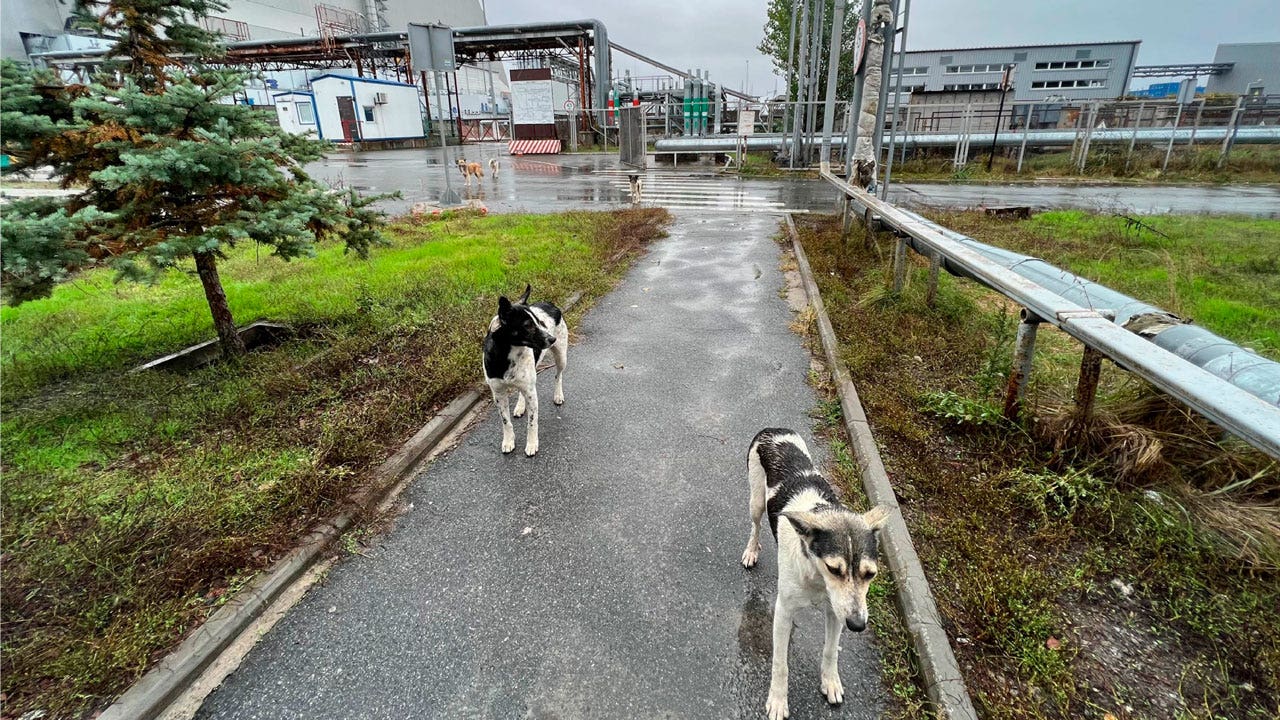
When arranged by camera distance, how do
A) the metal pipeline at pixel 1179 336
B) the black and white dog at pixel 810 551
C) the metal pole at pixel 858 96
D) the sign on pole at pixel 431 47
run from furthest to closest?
1. the sign on pole at pixel 431 47
2. the metal pole at pixel 858 96
3. the metal pipeline at pixel 1179 336
4. the black and white dog at pixel 810 551

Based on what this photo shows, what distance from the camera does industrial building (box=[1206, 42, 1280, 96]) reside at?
162 ft

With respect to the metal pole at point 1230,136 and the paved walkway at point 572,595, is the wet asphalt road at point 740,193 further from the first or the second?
the paved walkway at point 572,595

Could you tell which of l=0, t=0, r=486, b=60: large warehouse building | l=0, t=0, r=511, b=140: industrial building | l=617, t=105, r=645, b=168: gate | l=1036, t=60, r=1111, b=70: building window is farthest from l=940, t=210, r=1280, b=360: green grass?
l=1036, t=60, r=1111, b=70: building window

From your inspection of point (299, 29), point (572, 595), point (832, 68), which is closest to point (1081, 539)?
point (572, 595)

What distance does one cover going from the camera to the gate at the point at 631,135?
81.6ft

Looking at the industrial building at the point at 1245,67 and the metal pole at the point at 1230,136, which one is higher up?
the industrial building at the point at 1245,67

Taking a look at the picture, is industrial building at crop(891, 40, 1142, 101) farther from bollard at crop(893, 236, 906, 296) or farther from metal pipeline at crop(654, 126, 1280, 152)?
bollard at crop(893, 236, 906, 296)

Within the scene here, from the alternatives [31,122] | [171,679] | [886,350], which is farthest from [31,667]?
Answer: [886,350]

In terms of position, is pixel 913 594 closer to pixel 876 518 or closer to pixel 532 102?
pixel 876 518

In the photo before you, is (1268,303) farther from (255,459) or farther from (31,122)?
(31,122)

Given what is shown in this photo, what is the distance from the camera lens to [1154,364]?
8.29 ft

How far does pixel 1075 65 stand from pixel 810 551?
6620cm

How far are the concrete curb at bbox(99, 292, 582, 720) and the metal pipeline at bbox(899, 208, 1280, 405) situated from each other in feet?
14.7

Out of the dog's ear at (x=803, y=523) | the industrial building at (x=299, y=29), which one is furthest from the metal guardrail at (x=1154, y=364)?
the industrial building at (x=299, y=29)
